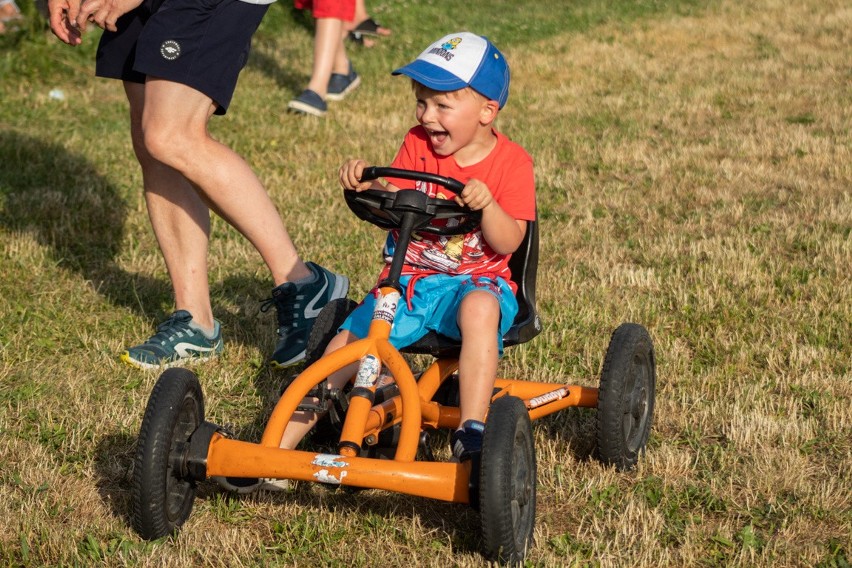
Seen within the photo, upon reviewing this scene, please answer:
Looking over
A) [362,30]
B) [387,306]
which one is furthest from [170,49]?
[362,30]

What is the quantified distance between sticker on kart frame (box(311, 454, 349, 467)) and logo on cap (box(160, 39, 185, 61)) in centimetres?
185

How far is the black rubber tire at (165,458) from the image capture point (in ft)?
10.6

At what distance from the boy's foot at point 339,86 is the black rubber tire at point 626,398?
613cm

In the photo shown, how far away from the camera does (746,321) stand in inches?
207

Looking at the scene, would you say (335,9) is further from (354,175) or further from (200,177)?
(354,175)

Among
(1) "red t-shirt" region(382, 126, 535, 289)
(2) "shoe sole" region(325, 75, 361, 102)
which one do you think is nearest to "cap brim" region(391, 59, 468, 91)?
(1) "red t-shirt" region(382, 126, 535, 289)

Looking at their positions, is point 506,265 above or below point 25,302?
above

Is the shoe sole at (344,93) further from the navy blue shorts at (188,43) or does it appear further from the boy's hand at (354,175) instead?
the boy's hand at (354,175)

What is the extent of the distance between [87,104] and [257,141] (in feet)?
5.61

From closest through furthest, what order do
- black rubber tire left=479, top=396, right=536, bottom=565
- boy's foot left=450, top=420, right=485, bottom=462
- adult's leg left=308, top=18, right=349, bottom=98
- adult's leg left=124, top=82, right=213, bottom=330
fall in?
1. black rubber tire left=479, top=396, right=536, bottom=565
2. boy's foot left=450, top=420, right=485, bottom=462
3. adult's leg left=124, top=82, right=213, bottom=330
4. adult's leg left=308, top=18, right=349, bottom=98

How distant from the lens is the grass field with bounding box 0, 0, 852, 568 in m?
3.52

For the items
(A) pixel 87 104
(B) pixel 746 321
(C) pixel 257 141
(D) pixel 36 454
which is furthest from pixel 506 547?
(A) pixel 87 104

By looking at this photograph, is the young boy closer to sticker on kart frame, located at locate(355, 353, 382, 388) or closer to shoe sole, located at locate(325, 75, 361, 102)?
sticker on kart frame, located at locate(355, 353, 382, 388)

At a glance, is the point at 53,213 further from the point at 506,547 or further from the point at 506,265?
the point at 506,547
